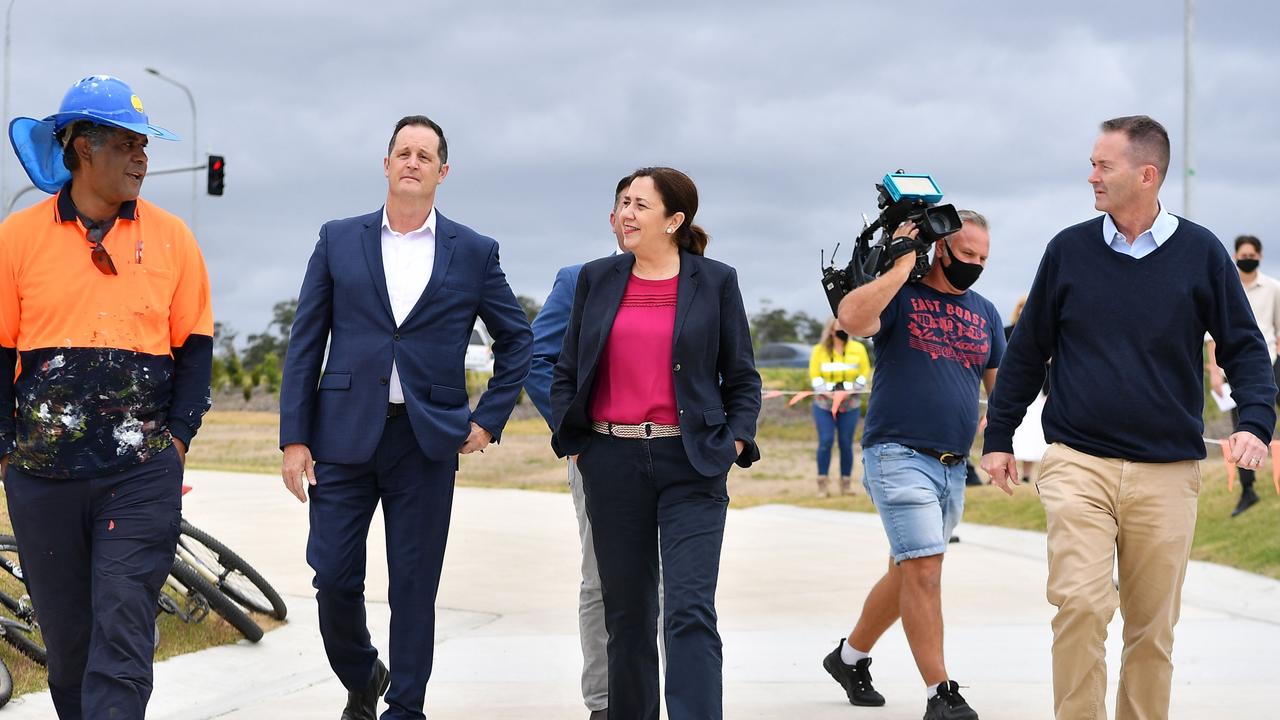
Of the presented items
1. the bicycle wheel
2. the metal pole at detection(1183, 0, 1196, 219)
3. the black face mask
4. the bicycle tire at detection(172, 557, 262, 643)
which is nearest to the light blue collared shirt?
the black face mask

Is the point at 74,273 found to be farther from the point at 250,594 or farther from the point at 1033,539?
the point at 1033,539

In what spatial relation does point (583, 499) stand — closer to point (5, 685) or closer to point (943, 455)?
point (943, 455)

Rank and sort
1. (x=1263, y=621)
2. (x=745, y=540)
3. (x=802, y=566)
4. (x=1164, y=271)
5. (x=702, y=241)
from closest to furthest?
(x=1164, y=271) < (x=702, y=241) < (x=1263, y=621) < (x=802, y=566) < (x=745, y=540)

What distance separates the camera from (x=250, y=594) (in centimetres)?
845

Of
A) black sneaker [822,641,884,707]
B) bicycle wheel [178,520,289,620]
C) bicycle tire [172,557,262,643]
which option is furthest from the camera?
bicycle wheel [178,520,289,620]

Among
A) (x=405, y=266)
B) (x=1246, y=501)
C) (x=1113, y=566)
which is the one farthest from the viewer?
(x=1246, y=501)

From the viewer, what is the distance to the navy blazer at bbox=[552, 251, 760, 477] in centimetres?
535

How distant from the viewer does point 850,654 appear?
6836mm

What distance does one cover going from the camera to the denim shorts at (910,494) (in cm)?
635

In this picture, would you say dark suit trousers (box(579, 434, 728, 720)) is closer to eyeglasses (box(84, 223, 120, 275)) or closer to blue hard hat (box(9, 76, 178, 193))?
Result: eyeglasses (box(84, 223, 120, 275))

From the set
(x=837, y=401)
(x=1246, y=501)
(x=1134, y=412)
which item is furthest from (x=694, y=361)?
(x=837, y=401)

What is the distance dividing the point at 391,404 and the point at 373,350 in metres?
0.21

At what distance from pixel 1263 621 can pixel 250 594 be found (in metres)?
6.00

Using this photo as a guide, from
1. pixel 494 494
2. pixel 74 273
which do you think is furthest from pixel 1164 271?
pixel 494 494
